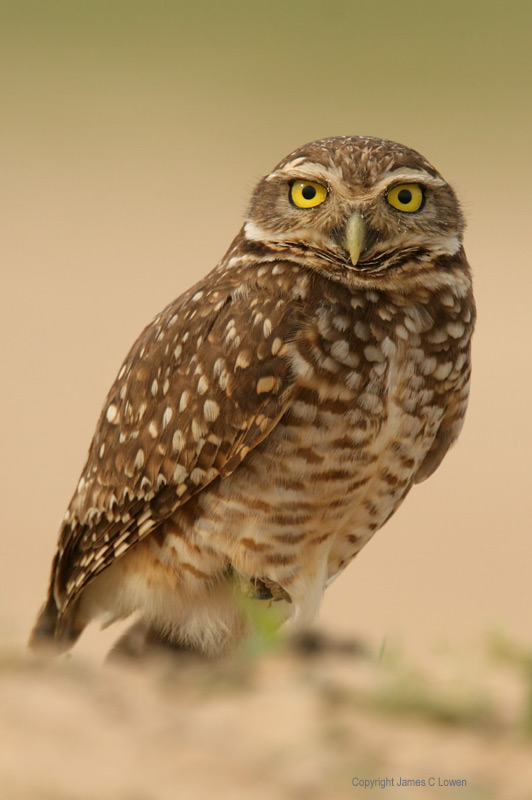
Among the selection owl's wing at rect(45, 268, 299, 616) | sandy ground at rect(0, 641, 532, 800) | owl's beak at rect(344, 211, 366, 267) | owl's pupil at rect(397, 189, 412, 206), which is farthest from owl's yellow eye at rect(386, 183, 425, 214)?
sandy ground at rect(0, 641, 532, 800)

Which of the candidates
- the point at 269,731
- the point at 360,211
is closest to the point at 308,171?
the point at 360,211

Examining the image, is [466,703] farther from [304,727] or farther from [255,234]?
[255,234]

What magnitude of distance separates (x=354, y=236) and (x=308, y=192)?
27 centimetres

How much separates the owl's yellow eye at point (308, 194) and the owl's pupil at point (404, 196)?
0.22 metres

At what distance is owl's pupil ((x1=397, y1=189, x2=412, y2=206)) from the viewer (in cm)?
356

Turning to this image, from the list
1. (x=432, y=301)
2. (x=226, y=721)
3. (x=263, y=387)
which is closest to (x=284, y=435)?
(x=263, y=387)

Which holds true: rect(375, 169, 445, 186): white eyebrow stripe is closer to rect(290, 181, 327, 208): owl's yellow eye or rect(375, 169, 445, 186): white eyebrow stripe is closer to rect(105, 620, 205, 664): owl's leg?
rect(290, 181, 327, 208): owl's yellow eye

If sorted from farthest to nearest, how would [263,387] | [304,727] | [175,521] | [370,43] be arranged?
[370,43]
[175,521]
[263,387]
[304,727]

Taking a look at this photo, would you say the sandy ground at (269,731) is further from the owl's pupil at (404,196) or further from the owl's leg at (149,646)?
the owl's pupil at (404,196)

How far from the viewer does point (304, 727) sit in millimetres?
2283

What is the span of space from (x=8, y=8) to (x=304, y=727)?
72.3 feet

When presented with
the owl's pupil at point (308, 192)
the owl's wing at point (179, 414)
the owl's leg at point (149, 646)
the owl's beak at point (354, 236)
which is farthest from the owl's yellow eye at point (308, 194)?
the owl's leg at point (149, 646)

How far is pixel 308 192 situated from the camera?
3.59 meters

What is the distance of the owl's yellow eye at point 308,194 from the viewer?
3566 millimetres
